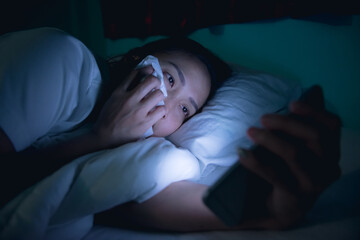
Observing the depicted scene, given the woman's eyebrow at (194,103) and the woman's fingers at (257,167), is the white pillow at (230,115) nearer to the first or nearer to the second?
the woman's eyebrow at (194,103)

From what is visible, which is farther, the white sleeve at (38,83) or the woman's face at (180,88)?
the woman's face at (180,88)

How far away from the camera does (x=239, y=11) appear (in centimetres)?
120

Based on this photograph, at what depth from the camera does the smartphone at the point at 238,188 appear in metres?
0.40

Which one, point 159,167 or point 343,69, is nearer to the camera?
point 159,167

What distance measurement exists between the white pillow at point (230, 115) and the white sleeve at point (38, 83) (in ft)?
1.59

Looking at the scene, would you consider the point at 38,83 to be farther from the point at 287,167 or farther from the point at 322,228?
the point at 322,228

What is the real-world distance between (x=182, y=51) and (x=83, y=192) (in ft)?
2.77

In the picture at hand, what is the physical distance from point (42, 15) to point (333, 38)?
7.34ft

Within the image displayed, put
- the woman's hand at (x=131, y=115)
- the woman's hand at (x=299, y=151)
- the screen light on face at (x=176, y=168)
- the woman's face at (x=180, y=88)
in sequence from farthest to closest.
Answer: the woman's face at (x=180, y=88)
the woman's hand at (x=131, y=115)
the screen light on face at (x=176, y=168)
the woman's hand at (x=299, y=151)

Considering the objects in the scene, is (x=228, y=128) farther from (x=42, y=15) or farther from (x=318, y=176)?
(x=42, y=15)

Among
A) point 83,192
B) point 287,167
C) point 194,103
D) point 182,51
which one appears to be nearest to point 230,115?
point 194,103

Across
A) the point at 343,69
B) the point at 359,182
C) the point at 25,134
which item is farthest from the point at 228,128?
the point at 25,134

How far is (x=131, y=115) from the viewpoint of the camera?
0.83 m

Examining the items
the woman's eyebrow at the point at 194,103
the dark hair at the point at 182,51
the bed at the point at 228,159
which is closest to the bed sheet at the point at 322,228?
the bed at the point at 228,159
